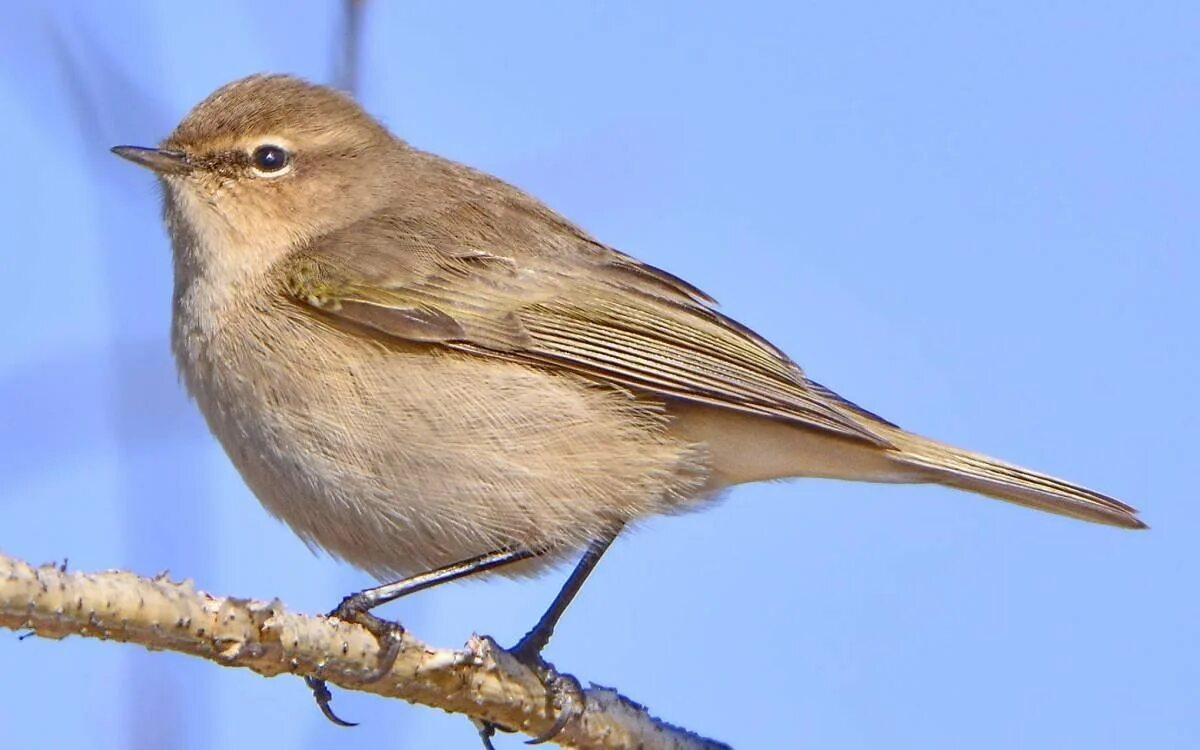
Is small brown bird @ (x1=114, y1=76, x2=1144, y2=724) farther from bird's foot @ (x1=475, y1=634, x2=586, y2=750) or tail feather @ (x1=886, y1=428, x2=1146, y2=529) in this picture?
bird's foot @ (x1=475, y1=634, x2=586, y2=750)

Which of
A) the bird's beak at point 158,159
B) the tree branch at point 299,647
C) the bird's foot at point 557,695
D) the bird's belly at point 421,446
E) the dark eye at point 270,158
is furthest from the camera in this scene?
the dark eye at point 270,158

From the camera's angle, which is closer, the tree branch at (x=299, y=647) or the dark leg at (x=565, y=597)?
the tree branch at (x=299, y=647)

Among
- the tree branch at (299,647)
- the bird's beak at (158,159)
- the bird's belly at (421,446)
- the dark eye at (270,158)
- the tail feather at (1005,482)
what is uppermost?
the tail feather at (1005,482)

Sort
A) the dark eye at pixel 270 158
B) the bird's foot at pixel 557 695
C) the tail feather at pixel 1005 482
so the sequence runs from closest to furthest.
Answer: the bird's foot at pixel 557 695 < the tail feather at pixel 1005 482 < the dark eye at pixel 270 158

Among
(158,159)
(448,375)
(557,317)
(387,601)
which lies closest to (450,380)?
(448,375)

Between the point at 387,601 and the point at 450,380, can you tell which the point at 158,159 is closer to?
the point at 450,380

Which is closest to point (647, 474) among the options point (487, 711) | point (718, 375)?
point (718, 375)

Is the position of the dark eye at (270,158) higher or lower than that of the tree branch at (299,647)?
higher

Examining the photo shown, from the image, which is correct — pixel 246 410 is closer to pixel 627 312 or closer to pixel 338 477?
pixel 338 477

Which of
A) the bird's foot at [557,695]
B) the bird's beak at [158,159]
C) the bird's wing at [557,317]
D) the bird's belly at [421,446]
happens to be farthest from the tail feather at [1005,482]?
the bird's beak at [158,159]

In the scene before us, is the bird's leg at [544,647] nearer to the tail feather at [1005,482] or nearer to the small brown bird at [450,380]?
the small brown bird at [450,380]
